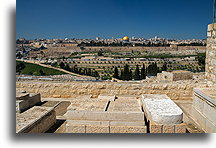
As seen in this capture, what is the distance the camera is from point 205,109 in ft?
11.6

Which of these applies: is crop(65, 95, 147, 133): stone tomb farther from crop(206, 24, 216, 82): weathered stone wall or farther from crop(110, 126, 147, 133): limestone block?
crop(206, 24, 216, 82): weathered stone wall

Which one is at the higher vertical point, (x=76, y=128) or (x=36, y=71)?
(x=36, y=71)

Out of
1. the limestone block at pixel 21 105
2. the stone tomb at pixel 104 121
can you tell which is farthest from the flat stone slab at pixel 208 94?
the limestone block at pixel 21 105

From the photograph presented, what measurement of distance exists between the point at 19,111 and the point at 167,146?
227 cm

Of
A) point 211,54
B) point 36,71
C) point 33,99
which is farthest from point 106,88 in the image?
point 36,71

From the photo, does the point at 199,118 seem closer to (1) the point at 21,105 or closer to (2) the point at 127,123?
(2) the point at 127,123

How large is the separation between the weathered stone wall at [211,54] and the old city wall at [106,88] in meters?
0.38

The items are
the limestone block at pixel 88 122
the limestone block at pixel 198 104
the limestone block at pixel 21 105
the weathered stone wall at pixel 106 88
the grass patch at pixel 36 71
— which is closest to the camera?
the limestone block at pixel 88 122

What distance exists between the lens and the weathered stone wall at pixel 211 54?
393cm

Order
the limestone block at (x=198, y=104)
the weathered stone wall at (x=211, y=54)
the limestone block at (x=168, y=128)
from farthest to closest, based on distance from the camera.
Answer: the weathered stone wall at (x=211, y=54)
the limestone block at (x=198, y=104)
the limestone block at (x=168, y=128)

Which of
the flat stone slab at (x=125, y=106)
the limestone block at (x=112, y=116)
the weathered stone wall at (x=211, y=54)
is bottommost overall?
the limestone block at (x=112, y=116)

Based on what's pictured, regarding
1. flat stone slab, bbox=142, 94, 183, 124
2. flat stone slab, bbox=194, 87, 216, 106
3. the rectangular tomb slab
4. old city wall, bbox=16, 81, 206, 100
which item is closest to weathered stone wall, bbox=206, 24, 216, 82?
flat stone slab, bbox=194, 87, 216, 106

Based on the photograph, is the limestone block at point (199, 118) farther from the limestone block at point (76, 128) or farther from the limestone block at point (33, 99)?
the limestone block at point (33, 99)
